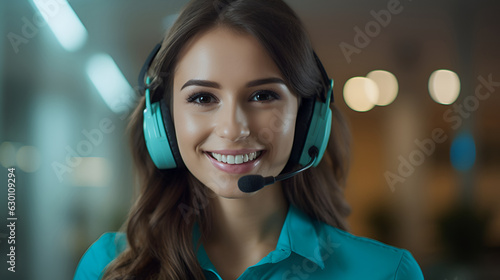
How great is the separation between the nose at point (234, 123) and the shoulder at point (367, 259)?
15.4 inches

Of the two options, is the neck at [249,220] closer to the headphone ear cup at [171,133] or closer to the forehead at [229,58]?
the headphone ear cup at [171,133]

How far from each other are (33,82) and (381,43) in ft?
6.20

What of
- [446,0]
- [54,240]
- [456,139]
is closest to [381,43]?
[446,0]

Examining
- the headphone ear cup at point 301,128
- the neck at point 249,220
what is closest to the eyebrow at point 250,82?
the headphone ear cup at point 301,128

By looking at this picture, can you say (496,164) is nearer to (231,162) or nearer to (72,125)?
(231,162)

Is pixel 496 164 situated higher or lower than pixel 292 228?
lower

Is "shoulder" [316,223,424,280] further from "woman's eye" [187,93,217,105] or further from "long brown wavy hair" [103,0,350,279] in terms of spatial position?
"woman's eye" [187,93,217,105]

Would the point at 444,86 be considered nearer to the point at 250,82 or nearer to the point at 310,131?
the point at 310,131

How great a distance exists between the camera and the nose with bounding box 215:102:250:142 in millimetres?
927

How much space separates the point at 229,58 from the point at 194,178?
40 centimetres

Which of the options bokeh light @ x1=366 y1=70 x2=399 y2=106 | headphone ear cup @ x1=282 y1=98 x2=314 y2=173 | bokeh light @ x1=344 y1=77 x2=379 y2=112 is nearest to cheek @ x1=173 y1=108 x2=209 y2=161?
headphone ear cup @ x1=282 y1=98 x2=314 y2=173

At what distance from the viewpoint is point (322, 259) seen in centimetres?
106

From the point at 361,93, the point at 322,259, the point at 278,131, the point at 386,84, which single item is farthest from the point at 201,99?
the point at 386,84

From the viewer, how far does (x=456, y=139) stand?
2412 mm
